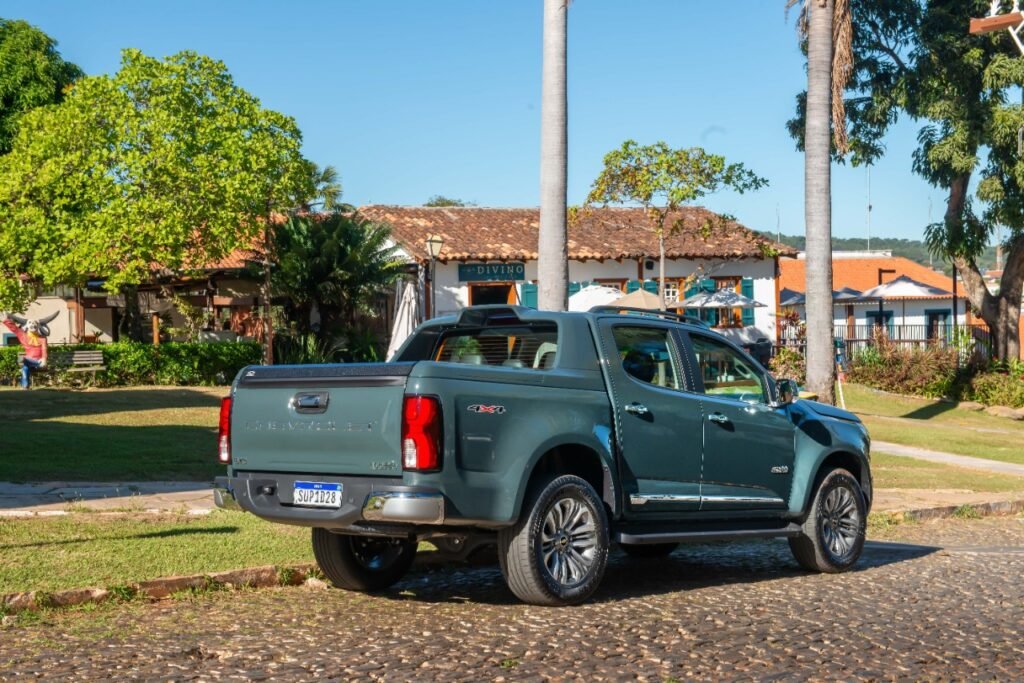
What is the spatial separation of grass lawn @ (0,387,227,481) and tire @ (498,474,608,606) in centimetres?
720

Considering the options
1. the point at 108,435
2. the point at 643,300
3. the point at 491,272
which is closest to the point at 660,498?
the point at 108,435

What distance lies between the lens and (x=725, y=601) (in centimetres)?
867

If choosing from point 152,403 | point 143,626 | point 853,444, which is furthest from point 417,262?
point 143,626

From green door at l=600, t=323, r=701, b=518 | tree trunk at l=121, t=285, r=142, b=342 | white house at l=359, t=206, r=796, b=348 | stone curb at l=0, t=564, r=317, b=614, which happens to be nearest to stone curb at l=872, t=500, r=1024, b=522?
green door at l=600, t=323, r=701, b=518

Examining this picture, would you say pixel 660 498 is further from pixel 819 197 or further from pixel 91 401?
pixel 91 401

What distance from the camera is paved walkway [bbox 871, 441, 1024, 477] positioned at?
1996 centimetres

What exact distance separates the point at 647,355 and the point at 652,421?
564 millimetres

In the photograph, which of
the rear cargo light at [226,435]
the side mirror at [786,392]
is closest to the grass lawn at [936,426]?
the side mirror at [786,392]

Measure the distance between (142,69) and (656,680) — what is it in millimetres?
33049

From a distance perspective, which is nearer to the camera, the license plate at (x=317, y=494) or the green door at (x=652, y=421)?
the license plate at (x=317, y=494)

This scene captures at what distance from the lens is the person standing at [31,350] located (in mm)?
30094

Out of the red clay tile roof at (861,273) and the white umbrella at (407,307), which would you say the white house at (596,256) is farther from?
the red clay tile roof at (861,273)

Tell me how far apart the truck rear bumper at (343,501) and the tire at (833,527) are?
3653 millimetres

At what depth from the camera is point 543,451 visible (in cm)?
806
